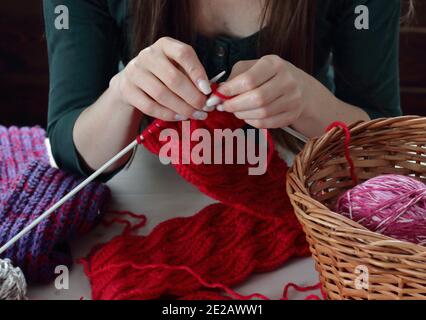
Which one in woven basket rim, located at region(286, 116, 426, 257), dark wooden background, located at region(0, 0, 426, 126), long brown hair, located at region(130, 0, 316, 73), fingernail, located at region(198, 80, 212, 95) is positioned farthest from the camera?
dark wooden background, located at region(0, 0, 426, 126)

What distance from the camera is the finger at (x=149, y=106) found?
74 cm

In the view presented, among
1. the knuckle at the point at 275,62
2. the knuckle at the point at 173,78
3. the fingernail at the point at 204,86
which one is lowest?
the fingernail at the point at 204,86

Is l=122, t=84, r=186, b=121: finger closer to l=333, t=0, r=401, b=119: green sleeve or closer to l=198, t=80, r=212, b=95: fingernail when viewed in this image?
l=198, t=80, r=212, b=95: fingernail

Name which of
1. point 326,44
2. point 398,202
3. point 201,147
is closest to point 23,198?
point 201,147

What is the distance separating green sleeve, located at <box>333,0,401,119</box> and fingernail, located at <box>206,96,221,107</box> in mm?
389

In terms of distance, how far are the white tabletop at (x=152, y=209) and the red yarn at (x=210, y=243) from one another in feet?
0.05

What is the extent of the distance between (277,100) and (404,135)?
19 centimetres

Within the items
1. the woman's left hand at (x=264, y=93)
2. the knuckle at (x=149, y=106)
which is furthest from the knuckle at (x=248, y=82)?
the knuckle at (x=149, y=106)

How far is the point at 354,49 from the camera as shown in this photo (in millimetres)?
1041

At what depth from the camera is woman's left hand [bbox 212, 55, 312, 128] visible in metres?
0.71

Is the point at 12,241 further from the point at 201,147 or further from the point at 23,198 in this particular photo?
the point at 201,147

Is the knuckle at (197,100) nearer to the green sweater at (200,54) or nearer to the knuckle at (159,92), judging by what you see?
the knuckle at (159,92)

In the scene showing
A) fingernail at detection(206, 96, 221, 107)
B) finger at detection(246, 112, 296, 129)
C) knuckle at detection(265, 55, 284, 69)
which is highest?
knuckle at detection(265, 55, 284, 69)

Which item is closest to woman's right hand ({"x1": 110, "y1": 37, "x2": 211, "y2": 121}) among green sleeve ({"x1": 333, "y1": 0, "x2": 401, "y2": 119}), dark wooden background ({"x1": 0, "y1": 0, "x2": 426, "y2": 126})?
green sleeve ({"x1": 333, "y1": 0, "x2": 401, "y2": 119})
